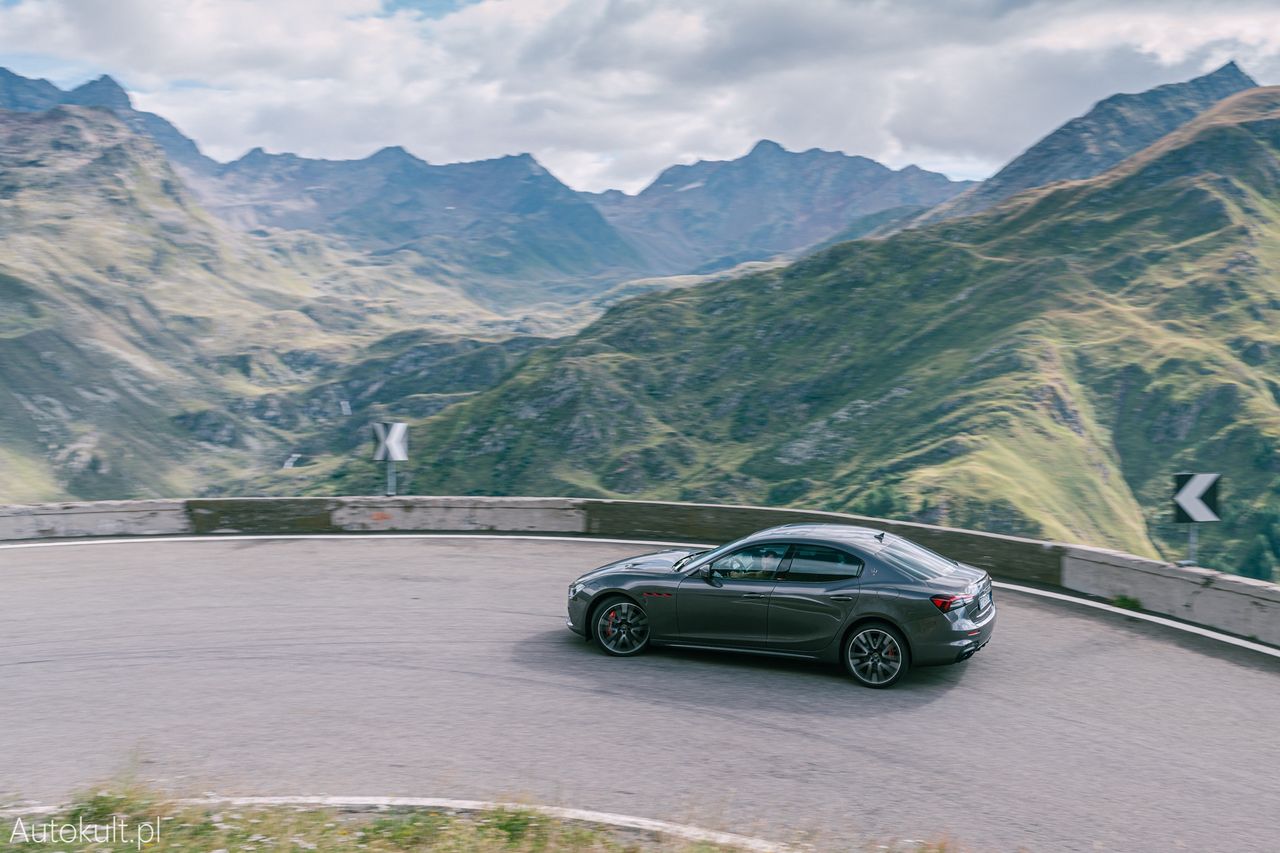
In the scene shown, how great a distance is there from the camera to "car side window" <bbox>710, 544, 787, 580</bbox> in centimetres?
991

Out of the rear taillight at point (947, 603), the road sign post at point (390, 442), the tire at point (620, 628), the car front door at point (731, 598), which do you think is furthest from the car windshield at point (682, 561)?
the road sign post at point (390, 442)

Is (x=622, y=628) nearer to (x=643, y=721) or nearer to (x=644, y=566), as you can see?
(x=644, y=566)

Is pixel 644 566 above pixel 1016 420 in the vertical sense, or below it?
below

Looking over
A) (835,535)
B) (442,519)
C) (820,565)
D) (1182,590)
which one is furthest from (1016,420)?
(820,565)

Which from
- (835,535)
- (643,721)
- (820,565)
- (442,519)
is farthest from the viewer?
(442,519)

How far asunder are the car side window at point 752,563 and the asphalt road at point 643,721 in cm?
88

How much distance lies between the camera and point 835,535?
400 inches

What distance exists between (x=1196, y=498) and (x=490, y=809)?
29.8ft

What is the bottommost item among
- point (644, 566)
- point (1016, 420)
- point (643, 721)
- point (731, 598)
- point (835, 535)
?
point (643, 721)

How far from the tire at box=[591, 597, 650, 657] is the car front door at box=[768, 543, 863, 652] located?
1.31 meters

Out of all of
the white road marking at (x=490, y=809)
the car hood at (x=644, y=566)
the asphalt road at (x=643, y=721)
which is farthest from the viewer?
the car hood at (x=644, y=566)

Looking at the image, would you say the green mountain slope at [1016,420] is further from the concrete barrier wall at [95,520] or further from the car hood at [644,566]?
the car hood at [644,566]

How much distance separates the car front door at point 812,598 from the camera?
9.58 metres

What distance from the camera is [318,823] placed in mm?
6473
